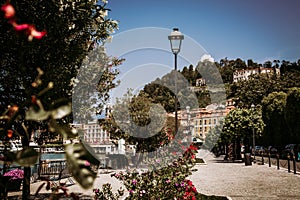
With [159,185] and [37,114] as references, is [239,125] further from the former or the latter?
[37,114]

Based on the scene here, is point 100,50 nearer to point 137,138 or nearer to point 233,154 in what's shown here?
point 137,138

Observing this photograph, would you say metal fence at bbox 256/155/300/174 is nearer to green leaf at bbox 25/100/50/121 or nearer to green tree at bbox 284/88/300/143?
green tree at bbox 284/88/300/143

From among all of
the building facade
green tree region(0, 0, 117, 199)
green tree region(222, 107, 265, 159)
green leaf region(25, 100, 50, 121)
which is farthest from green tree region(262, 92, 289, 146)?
green leaf region(25, 100, 50, 121)

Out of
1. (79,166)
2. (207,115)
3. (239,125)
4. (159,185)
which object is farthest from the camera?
(207,115)

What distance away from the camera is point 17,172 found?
11875 mm

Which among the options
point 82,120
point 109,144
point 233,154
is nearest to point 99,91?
point 82,120

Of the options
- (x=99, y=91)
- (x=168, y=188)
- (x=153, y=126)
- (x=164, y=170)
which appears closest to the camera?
(x=168, y=188)

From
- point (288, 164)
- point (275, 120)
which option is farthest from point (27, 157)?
point (275, 120)

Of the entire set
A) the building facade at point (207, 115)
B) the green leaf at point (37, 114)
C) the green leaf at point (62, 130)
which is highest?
the building facade at point (207, 115)

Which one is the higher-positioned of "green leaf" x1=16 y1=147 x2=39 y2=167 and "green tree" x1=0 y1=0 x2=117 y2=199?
"green tree" x1=0 y1=0 x2=117 y2=199

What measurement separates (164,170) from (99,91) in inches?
108

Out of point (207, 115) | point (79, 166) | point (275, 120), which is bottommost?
point (79, 166)

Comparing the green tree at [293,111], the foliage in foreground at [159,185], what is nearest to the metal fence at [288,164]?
the green tree at [293,111]

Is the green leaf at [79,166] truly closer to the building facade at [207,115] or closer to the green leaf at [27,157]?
the green leaf at [27,157]
